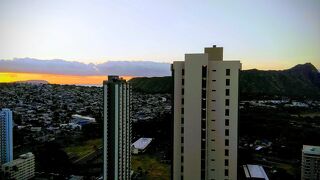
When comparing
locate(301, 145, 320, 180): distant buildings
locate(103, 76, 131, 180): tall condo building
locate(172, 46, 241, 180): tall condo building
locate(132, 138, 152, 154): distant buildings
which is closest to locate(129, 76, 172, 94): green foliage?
locate(132, 138, 152, 154): distant buildings

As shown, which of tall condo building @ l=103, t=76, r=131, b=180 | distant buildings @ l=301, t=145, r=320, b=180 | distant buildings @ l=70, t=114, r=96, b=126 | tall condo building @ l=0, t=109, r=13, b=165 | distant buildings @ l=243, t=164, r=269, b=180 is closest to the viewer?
tall condo building @ l=103, t=76, r=131, b=180

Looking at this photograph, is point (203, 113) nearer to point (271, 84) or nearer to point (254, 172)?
point (254, 172)

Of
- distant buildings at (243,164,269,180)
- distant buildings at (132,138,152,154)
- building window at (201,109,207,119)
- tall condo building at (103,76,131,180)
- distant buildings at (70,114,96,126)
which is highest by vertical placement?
building window at (201,109,207,119)

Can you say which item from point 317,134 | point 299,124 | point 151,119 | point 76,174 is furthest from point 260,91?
point 76,174

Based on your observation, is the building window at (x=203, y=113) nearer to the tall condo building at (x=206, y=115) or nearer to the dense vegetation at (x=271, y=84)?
the tall condo building at (x=206, y=115)

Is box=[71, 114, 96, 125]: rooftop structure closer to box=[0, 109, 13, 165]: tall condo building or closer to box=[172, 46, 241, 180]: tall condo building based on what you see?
box=[0, 109, 13, 165]: tall condo building

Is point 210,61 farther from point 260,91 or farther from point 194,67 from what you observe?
point 260,91

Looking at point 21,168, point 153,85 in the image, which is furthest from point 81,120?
point 21,168
